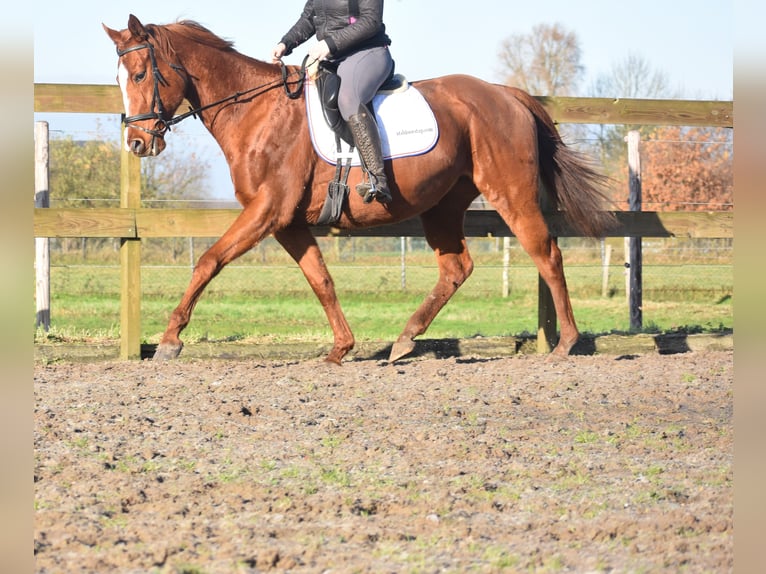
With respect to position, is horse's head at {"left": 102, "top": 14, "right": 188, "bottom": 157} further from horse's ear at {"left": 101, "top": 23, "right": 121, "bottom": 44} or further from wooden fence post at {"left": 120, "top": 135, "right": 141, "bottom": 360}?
wooden fence post at {"left": 120, "top": 135, "right": 141, "bottom": 360}

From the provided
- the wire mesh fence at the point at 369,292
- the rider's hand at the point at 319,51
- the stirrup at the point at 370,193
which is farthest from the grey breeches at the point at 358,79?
the wire mesh fence at the point at 369,292


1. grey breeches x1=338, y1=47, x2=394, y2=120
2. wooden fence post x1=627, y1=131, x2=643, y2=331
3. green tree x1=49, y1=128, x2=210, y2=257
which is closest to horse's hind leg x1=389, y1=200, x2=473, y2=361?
grey breeches x1=338, y1=47, x2=394, y2=120

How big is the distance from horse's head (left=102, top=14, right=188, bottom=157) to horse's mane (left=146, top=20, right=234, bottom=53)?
0.04 m

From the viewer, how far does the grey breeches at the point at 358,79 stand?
6855 millimetres

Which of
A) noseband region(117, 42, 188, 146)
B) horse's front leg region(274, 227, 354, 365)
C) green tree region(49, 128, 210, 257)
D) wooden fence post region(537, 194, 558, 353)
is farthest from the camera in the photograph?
green tree region(49, 128, 210, 257)

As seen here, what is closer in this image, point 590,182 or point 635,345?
point 590,182

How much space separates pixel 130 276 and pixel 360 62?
2.55 m

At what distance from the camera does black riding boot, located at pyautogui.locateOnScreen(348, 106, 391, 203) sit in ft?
22.4

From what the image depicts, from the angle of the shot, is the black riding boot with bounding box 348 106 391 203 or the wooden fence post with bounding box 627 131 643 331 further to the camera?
the wooden fence post with bounding box 627 131 643 331
